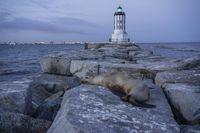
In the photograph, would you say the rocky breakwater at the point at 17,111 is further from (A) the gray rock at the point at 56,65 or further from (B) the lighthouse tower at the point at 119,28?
(B) the lighthouse tower at the point at 119,28

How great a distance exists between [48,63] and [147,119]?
8.08 m

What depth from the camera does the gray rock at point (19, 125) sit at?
170 inches

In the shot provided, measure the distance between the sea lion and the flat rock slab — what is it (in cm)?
19

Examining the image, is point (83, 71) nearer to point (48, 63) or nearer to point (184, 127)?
point (48, 63)

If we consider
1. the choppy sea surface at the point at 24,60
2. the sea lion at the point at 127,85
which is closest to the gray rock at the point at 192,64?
the sea lion at the point at 127,85

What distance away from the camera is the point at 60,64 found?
11000 millimetres

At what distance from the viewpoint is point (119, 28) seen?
41.7 m

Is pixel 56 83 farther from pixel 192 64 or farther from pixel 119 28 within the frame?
pixel 119 28

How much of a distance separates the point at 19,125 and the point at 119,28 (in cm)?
3812

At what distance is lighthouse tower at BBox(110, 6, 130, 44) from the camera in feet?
135

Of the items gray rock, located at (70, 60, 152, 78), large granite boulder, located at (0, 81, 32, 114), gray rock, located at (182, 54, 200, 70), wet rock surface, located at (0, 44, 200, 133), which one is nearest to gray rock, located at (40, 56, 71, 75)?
gray rock, located at (70, 60, 152, 78)

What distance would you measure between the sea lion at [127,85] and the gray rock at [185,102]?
0.60 meters

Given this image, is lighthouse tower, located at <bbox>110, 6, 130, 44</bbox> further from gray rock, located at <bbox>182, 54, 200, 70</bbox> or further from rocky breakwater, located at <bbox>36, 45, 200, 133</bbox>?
rocky breakwater, located at <bbox>36, 45, 200, 133</bbox>

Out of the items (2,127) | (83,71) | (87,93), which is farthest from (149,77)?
(2,127)
